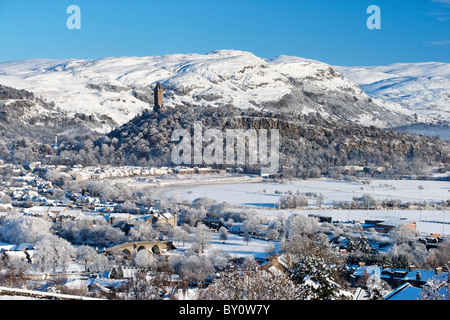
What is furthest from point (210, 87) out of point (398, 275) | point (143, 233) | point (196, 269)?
point (398, 275)

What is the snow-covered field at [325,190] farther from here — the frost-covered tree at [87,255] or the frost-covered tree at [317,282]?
the frost-covered tree at [317,282]

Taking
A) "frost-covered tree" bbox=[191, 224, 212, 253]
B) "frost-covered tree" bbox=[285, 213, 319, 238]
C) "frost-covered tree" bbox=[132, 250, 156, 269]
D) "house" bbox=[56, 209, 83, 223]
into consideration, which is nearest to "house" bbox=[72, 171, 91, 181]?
"house" bbox=[56, 209, 83, 223]

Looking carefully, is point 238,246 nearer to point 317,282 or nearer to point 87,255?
point 87,255

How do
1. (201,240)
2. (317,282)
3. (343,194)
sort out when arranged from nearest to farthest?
(317,282)
(201,240)
(343,194)

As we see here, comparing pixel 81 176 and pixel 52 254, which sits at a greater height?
pixel 81 176

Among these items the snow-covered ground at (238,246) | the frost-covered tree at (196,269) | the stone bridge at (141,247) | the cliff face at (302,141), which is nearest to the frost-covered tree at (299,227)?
the snow-covered ground at (238,246)

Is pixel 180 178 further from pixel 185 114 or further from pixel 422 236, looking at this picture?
pixel 422 236

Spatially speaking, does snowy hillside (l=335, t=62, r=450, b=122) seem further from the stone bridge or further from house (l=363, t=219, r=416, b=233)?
the stone bridge
